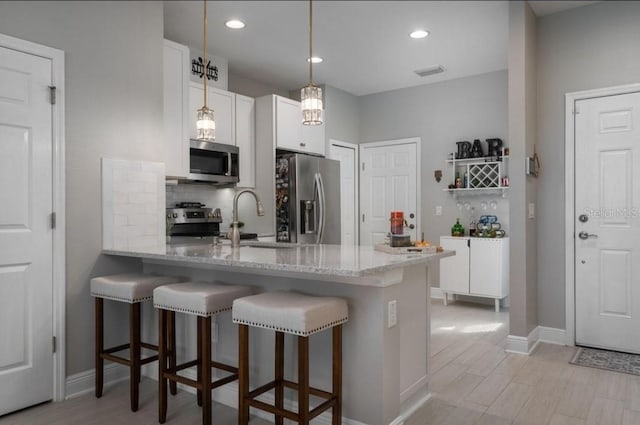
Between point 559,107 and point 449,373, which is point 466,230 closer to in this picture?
point 559,107

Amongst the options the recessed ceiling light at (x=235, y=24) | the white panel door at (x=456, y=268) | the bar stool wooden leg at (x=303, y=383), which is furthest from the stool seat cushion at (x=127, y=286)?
the white panel door at (x=456, y=268)

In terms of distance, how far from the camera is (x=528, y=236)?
364 centimetres

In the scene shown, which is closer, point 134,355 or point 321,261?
point 321,261

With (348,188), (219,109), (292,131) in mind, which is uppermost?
(219,109)

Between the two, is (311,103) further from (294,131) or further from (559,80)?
(294,131)

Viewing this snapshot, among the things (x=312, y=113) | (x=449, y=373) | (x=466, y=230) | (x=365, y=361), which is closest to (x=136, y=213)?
(x=312, y=113)

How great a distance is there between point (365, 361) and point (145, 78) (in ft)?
Result: 8.10

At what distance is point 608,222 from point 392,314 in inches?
95.1

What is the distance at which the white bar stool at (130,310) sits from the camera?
2584mm

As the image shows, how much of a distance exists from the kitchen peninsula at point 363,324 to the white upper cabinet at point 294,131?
260cm

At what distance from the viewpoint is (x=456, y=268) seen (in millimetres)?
5254

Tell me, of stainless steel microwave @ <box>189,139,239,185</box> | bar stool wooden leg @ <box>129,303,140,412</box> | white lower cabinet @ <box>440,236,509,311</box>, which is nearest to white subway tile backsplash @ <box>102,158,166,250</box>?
bar stool wooden leg @ <box>129,303,140,412</box>

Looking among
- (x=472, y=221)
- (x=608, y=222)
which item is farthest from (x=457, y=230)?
(x=608, y=222)

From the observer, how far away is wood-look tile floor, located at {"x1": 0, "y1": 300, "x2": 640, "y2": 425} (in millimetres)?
2436
